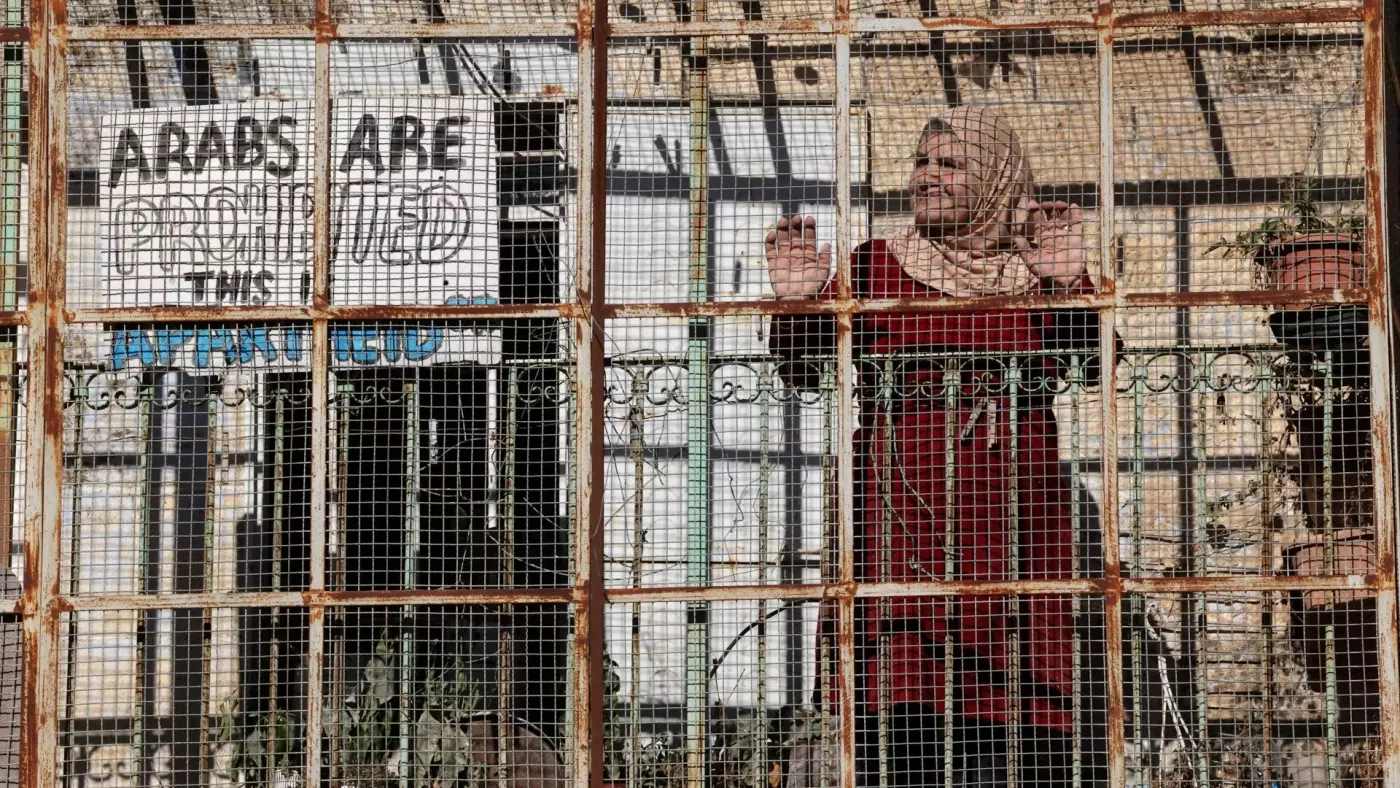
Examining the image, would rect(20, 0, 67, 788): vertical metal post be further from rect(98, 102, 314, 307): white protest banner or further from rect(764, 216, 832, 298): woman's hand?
rect(764, 216, 832, 298): woman's hand

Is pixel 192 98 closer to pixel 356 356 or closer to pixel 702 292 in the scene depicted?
pixel 356 356

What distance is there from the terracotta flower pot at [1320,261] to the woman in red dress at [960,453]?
577 mm

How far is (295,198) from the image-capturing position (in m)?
4.91

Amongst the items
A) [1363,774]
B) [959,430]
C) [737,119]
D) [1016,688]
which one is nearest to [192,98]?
[737,119]

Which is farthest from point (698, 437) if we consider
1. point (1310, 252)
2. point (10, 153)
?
point (10, 153)

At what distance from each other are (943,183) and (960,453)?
2.40ft

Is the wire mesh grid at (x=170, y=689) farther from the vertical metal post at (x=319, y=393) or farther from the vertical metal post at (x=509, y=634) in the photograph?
the vertical metal post at (x=319, y=393)

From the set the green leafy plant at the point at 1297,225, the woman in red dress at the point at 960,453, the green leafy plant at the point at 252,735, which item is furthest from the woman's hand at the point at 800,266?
the green leafy plant at the point at 252,735

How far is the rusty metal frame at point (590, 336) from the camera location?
384cm

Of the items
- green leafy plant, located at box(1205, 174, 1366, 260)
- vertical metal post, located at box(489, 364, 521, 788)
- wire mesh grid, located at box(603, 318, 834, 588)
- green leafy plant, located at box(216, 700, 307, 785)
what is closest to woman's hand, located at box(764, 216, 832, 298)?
wire mesh grid, located at box(603, 318, 834, 588)

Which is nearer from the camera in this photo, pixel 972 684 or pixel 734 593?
pixel 734 593

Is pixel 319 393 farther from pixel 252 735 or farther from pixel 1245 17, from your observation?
pixel 1245 17

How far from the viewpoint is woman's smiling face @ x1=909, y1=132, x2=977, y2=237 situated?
432 cm

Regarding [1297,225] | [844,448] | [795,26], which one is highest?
[795,26]
